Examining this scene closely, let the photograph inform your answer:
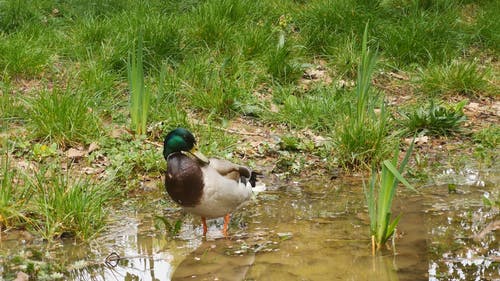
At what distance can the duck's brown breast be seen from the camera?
4.50 m

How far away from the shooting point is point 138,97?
595 centimetres

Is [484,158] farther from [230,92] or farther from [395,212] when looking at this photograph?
[230,92]

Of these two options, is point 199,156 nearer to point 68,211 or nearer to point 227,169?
point 227,169

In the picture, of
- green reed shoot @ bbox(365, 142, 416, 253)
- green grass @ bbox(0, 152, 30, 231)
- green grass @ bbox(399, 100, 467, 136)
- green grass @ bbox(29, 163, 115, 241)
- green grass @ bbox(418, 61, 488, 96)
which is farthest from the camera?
green grass @ bbox(418, 61, 488, 96)

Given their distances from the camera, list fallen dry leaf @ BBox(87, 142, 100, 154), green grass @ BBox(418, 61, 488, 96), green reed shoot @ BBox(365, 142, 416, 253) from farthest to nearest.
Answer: green grass @ BBox(418, 61, 488, 96)
fallen dry leaf @ BBox(87, 142, 100, 154)
green reed shoot @ BBox(365, 142, 416, 253)

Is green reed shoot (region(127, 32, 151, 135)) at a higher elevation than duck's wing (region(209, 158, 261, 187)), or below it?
higher

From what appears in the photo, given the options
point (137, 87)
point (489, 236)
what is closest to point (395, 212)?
point (489, 236)

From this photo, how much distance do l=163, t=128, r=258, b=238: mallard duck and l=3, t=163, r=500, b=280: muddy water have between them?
0.22m

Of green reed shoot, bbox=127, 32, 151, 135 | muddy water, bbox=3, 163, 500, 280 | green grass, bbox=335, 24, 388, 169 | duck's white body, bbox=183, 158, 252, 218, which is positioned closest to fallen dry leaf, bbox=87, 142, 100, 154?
green reed shoot, bbox=127, 32, 151, 135

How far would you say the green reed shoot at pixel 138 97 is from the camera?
5.79 metres

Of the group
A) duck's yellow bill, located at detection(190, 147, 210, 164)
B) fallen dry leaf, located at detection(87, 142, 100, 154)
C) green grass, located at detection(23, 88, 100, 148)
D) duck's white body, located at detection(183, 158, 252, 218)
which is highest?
green grass, located at detection(23, 88, 100, 148)

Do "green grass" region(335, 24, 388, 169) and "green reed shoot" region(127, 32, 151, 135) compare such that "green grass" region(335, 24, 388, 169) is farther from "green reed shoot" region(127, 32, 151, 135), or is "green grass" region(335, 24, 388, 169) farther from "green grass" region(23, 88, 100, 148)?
"green grass" region(23, 88, 100, 148)

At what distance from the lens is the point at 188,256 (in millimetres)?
4422

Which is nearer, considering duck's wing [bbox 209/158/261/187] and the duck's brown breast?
the duck's brown breast
